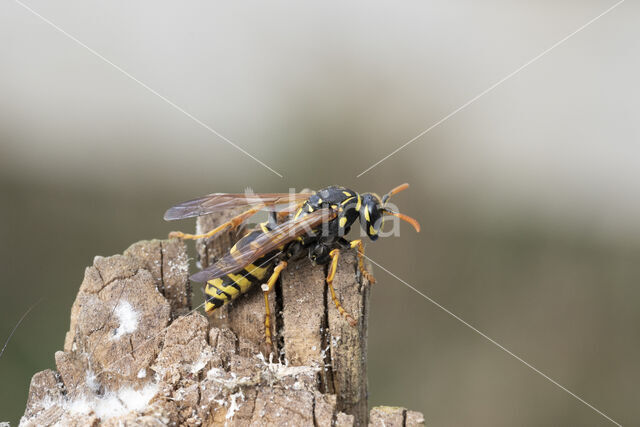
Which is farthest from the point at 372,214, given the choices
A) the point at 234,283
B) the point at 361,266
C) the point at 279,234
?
the point at 234,283

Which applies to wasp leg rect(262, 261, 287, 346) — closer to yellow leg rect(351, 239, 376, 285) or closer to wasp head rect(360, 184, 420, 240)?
yellow leg rect(351, 239, 376, 285)

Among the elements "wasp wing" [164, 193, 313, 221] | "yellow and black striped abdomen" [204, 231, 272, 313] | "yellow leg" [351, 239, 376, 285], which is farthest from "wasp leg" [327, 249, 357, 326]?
"wasp wing" [164, 193, 313, 221]

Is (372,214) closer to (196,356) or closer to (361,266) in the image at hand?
(361,266)

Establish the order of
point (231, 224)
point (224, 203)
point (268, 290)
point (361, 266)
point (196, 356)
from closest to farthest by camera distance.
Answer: point (196, 356), point (268, 290), point (361, 266), point (231, 224), point (224, 203)

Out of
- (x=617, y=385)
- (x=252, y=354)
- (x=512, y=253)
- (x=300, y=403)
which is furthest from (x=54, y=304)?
(x=617, y=385)

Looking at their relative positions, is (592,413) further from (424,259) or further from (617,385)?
(424,259)

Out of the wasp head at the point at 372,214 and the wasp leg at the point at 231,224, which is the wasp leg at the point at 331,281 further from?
the wasp leg at the point at 231,224
